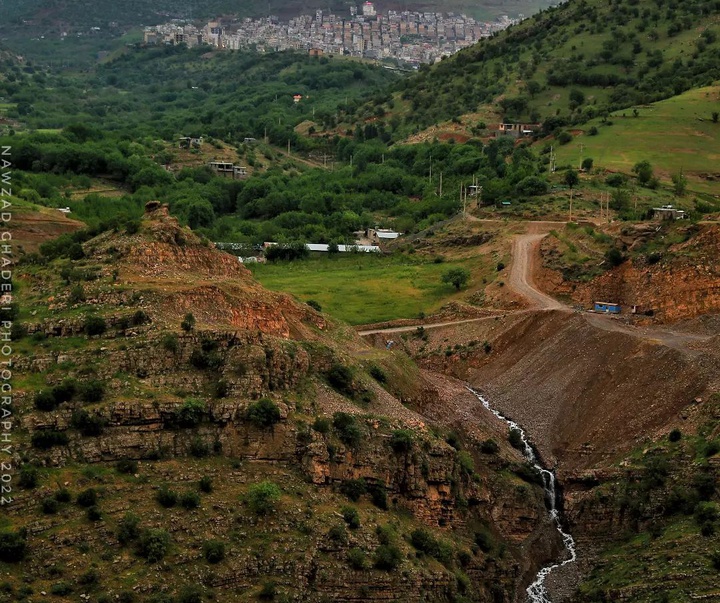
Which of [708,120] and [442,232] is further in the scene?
[708,120]

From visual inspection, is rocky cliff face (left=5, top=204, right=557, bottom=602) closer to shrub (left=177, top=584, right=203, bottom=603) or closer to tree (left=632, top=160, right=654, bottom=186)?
shrub (left=177, top=584, right=203, bottom=603)

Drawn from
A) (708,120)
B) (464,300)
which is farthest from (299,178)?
(464,300)

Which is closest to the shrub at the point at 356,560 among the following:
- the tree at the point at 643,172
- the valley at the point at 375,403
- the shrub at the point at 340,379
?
the valley at the point at 375,403

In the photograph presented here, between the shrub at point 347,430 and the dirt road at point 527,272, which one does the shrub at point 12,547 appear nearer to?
the shrub at point 347,430

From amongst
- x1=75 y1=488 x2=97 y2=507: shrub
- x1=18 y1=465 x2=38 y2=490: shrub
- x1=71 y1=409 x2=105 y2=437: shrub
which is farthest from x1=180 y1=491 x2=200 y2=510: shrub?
x1=18 y1=465 x2=38 y2=490: shrub

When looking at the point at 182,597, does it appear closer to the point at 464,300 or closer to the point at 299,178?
the point at 464,300
